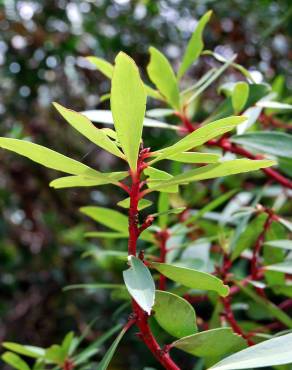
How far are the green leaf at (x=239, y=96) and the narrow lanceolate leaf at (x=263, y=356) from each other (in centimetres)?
35

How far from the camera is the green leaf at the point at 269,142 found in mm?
708

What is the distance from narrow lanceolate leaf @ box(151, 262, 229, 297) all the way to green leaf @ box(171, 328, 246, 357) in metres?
0.04

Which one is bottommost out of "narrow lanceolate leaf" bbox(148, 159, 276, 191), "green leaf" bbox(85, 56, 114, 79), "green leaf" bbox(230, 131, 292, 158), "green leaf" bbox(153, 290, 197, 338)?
"green leaf" bbox(153, 290, 197, 338)

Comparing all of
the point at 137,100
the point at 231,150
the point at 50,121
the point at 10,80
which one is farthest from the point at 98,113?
the point at 50,121

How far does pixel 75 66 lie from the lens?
184 cm

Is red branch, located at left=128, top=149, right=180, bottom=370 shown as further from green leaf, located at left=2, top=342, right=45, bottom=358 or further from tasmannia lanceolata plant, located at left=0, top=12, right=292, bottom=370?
green leaf, located at left=2, top=342, right=45, bottom=358

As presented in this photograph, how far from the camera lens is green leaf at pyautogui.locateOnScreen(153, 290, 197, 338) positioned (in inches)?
19.9

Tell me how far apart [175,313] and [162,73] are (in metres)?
0.32

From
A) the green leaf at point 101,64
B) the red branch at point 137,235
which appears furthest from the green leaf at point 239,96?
the red branch at point 137,235

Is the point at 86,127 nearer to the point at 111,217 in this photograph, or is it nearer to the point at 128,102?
the point at 128,102

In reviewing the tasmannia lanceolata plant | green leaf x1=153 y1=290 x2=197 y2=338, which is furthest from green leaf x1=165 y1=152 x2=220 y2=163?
green leaf x1=153 y1=290 x2=197 y2=338

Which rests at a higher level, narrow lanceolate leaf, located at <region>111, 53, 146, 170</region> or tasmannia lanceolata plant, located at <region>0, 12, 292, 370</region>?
narrow lanceolate leaf, located at <region>111, 53, 146, 170</region>

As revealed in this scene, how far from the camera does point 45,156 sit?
46cm

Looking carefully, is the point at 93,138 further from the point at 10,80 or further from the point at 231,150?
the point at 10,80
